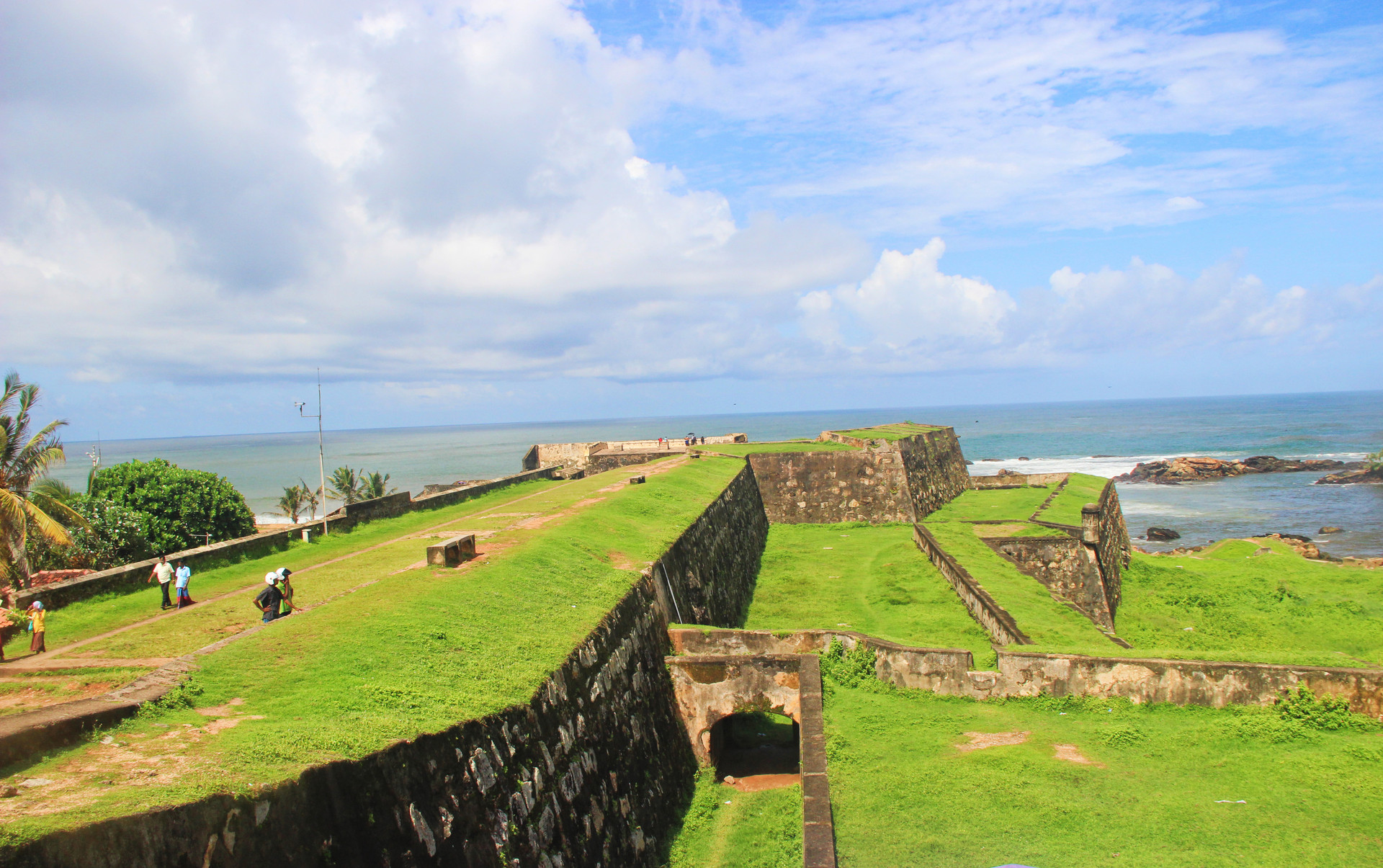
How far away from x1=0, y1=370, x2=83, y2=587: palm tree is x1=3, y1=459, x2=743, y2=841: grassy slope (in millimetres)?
8128

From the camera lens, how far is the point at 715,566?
19234 mm

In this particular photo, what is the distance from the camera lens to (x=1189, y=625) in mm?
20266

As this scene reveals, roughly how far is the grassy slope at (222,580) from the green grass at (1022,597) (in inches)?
519

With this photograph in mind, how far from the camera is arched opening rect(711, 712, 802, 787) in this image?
12.6m

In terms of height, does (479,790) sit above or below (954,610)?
above

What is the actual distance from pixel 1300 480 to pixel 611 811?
69.2m

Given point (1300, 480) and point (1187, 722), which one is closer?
point (1187, 722)

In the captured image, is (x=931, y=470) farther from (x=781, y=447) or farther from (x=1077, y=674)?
(x=1077, y=674)

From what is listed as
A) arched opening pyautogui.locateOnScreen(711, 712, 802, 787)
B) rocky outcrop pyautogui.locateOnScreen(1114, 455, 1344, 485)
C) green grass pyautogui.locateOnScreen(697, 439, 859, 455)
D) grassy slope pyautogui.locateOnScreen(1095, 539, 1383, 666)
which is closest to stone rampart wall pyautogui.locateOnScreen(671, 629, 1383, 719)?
arched opening pyautogui.locateOnScreen(711, 712, 802, 787)

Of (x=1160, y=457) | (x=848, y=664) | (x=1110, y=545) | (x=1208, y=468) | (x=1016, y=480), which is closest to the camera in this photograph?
(x=848, y=664)

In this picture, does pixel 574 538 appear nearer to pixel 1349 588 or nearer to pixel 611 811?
pixel 611 811

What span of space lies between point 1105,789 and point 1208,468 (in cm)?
6731

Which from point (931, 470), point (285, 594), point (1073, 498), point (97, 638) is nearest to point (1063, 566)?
point (1073, 498)

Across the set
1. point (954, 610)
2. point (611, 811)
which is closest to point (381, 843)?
point (611, 811)
